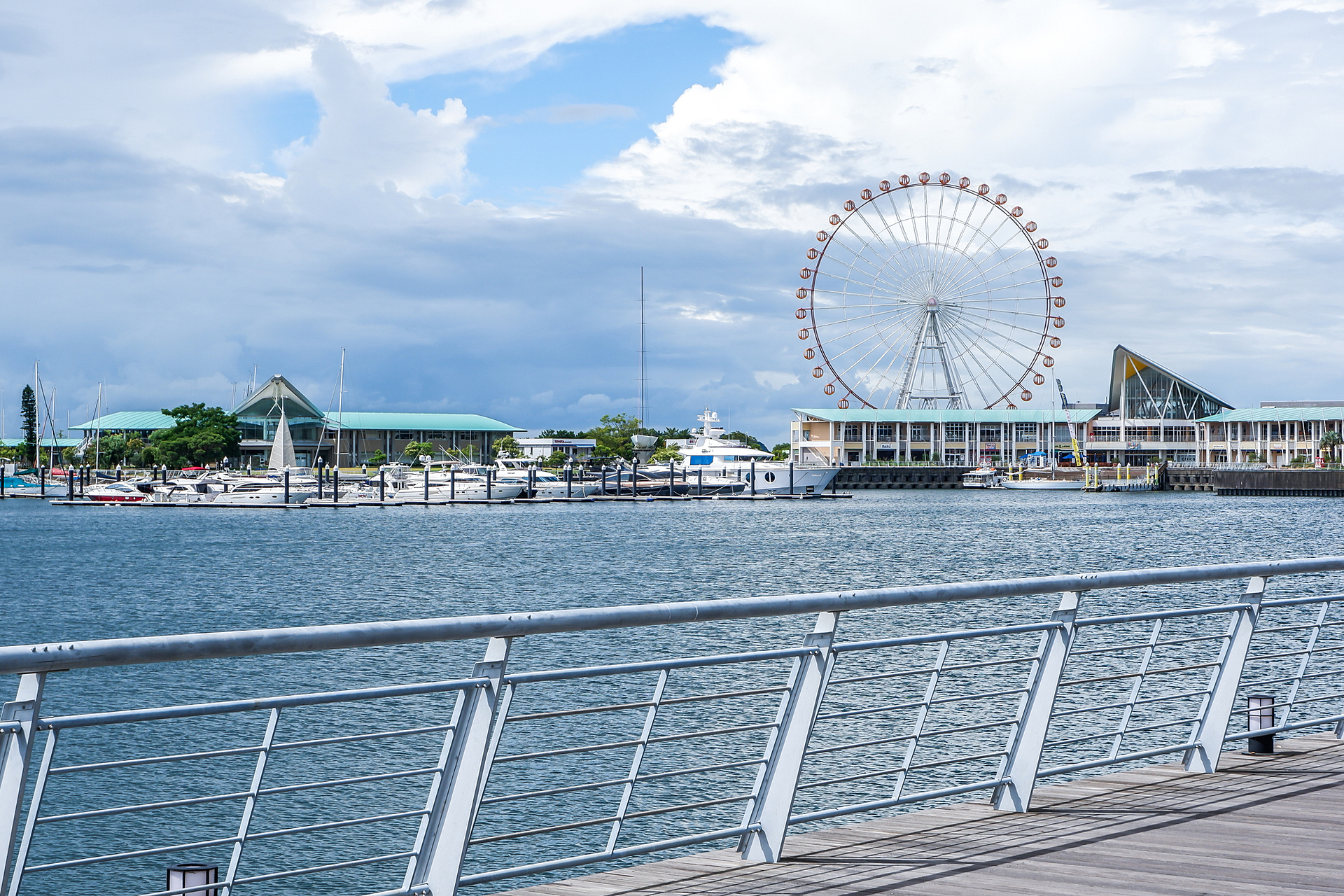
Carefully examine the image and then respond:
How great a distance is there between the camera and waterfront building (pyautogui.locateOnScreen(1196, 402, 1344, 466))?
153875 mm

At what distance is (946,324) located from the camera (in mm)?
108062

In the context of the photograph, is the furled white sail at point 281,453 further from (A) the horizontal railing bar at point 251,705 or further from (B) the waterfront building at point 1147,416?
(A) the horizontal railing bar at point 251,705

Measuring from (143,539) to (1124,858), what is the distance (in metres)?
76.9

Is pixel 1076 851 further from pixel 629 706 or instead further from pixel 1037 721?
pixel 629 706

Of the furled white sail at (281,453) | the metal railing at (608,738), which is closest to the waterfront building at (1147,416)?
the furled white sail at (281,453)

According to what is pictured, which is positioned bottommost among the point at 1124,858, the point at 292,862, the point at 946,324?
the point at 292,862

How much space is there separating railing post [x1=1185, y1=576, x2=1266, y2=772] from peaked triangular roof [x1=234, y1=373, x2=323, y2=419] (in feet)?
557

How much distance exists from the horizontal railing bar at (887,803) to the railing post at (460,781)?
1.43 m

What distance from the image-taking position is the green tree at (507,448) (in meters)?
180

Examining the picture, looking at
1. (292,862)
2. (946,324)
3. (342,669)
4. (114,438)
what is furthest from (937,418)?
(292,862)

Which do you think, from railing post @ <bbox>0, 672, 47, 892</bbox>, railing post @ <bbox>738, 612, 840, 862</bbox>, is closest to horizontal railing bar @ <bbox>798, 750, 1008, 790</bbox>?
railing post @ <bbox>738, 612, 840, 862</bbox>

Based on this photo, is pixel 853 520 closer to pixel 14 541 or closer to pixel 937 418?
pixel 14 541

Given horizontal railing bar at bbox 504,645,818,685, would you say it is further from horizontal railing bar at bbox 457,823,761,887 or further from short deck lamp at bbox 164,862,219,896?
short deck lamp at bbox 164,862,219,896

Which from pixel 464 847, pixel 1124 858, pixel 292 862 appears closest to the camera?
pixel 464 847
